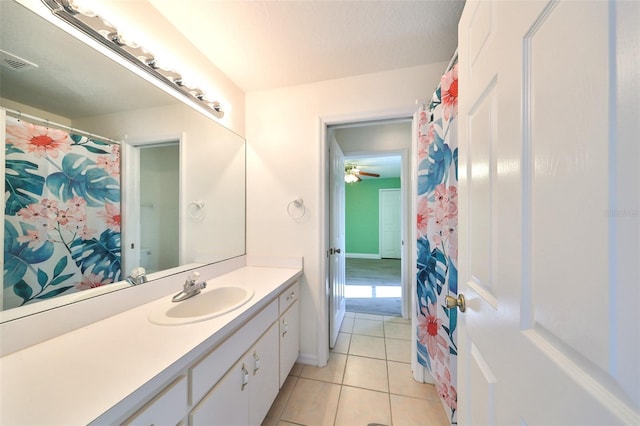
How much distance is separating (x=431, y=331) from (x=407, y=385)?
469 mm

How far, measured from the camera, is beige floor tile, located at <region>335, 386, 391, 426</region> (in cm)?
130

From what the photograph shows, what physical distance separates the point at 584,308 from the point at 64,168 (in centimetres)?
155

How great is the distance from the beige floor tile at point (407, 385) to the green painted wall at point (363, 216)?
4.47 meters

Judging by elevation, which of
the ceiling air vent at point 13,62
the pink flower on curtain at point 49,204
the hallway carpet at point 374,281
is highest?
the ceiling air vent at point 13,62

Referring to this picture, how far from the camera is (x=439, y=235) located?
1.35m

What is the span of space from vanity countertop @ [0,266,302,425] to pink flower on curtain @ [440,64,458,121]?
4.80 feet

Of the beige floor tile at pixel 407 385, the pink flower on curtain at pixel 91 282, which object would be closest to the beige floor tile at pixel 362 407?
the beige floor tile at pixel 407 385

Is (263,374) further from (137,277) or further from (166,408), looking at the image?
(137,277)

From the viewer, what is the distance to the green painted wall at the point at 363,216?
6090 millimetres

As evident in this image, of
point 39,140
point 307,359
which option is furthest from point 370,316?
point 39,140

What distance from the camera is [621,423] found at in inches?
10.5

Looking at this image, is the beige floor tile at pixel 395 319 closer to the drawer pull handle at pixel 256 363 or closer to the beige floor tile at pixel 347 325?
the beige floor tile at pixel 347 325

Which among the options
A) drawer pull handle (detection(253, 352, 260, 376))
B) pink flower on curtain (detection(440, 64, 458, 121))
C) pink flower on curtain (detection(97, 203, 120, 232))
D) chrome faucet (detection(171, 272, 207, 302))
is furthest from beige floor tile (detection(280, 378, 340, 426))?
pink flower on curtain (detection(440, 64, 458, 121))

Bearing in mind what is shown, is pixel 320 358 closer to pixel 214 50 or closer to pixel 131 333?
pixel 131 333
